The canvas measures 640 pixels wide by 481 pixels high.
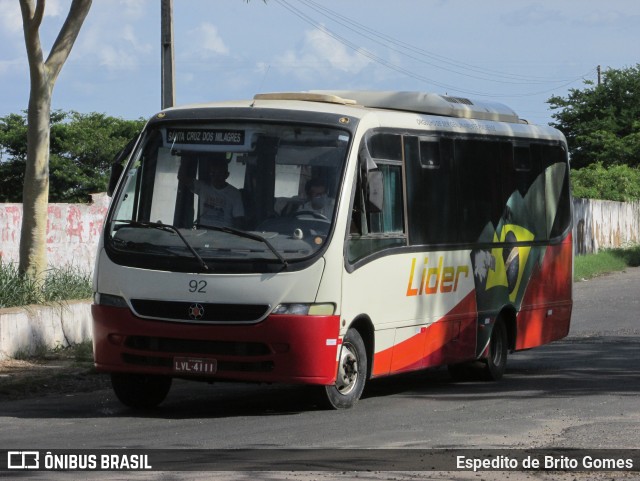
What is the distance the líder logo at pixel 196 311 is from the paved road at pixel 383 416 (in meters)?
0.85

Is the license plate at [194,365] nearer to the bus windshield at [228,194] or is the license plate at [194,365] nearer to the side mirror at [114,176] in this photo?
the bus windshield at [228,194]

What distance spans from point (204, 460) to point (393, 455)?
1.26m

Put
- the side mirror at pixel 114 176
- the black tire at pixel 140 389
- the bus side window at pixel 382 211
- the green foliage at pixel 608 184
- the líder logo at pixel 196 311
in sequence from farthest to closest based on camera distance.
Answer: the green foliage at pixel 608 184
the side mirror at pixel 114 176
the black tire at pixel 140 389
the bus side window at pixel 382 211
the líder logo at pixel 196 311

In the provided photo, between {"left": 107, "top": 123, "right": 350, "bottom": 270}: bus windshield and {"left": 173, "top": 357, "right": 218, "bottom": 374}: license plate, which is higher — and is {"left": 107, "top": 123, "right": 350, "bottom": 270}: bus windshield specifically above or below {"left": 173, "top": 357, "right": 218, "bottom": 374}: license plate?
above

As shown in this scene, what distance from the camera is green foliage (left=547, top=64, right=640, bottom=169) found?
218 ft

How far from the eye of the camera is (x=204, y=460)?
8.69 metres

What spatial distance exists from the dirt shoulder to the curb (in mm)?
201

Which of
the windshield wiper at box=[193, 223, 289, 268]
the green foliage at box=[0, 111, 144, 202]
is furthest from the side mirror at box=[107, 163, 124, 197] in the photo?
the green foliage at box=[0, 111, 144, 202]

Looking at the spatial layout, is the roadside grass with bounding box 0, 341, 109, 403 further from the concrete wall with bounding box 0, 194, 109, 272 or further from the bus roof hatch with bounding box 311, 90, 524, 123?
the concrete wall with bounding box 0, 194, 109, 272

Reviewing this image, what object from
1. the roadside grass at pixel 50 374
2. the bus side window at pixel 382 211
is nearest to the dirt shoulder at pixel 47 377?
the roadside grass at pixel 50 374

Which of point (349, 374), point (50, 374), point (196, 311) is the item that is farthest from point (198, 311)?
point (50, 374)

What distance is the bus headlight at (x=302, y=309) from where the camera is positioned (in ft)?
35.8

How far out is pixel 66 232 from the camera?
921 inches

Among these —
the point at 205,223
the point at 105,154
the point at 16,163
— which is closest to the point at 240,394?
the point at 205,223
